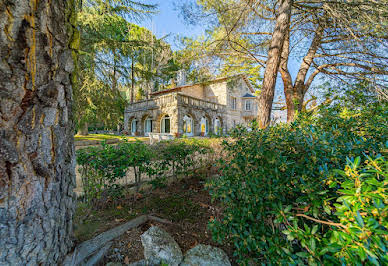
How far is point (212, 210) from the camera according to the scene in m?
2.71

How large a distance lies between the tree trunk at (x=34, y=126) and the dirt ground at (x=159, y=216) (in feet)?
2.37

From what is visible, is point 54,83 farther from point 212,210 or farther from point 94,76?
point 94,76

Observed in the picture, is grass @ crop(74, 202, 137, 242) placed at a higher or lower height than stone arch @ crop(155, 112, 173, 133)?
lower

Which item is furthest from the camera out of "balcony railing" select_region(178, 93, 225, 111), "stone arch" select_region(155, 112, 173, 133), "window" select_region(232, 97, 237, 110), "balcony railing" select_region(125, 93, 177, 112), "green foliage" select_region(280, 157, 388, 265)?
"window" select_region(232, 97, 237, 110)

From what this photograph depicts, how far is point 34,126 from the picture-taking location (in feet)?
3.51

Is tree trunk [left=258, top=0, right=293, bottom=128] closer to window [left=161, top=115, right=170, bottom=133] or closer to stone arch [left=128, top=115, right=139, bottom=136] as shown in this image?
window [left=161, top=115, right=170, bottom=133]

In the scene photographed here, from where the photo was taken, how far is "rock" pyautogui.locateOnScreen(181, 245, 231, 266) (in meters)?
1.67

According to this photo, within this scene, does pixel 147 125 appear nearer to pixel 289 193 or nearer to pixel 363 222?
pixel 289 193

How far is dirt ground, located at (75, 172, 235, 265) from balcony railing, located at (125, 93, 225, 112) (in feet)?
41.1

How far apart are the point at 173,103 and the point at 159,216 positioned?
13471mm

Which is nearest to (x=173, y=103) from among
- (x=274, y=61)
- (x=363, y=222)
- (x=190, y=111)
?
(x=190, y=111)

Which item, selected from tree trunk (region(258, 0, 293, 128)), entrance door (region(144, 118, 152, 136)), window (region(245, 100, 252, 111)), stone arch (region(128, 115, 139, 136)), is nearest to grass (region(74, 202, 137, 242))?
tree trunk (region(258, 0, 293, 128))

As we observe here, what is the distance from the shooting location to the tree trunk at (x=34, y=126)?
98 cm

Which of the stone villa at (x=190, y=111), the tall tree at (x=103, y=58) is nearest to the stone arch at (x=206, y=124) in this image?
the stone villa at (x=190, y=111)
